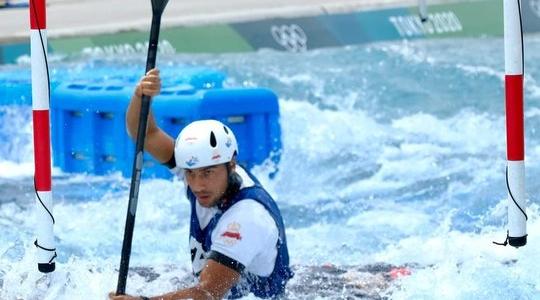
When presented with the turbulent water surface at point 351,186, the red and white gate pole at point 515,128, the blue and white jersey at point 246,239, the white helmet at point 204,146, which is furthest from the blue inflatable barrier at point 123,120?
the red and white gate pole at point 515,128

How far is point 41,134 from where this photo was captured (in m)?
4.37

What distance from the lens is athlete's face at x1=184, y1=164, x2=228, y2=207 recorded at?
420 centimetres

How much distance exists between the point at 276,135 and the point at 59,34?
4815 millimetres

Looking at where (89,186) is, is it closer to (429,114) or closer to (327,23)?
(429,114)

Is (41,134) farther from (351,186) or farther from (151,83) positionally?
(351,186)

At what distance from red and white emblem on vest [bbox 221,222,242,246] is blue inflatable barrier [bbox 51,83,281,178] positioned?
3.68 metres

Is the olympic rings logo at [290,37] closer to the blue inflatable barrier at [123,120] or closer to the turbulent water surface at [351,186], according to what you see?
the turbulent water surface at [351,186]

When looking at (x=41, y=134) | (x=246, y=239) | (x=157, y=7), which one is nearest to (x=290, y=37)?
(x=41, y=134)

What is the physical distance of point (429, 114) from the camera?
984 centimetres

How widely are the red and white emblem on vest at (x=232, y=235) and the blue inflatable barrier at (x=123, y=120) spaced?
368cm

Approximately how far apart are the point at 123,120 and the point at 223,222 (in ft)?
13.3

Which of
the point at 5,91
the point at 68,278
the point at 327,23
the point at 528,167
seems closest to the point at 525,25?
the point at 327,23

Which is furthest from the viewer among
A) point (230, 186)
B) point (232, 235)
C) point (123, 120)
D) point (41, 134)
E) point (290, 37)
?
point (290, 37)

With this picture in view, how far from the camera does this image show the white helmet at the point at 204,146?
4.18 m
